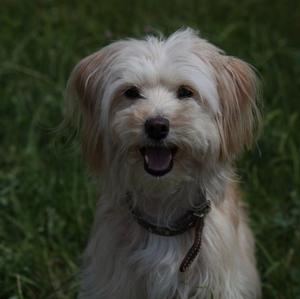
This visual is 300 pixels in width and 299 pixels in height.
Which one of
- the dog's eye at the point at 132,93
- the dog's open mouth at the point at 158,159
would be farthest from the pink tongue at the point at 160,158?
the dog's eye at the point at 132,93

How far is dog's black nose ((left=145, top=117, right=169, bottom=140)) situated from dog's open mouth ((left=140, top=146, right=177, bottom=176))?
0.27 feet

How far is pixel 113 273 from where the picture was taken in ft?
12.3

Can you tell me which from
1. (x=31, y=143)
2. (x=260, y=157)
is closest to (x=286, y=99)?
(x=260, y=157)

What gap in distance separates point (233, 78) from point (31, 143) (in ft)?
6.39

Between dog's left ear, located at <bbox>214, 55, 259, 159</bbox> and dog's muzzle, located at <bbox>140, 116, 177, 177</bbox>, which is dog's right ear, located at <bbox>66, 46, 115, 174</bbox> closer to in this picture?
dog's muzzle, located at <bbox>140, 116, 177, 177</bbox>

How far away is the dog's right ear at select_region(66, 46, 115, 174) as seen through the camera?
3592 millimetres

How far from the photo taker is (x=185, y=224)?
3658 millimetres

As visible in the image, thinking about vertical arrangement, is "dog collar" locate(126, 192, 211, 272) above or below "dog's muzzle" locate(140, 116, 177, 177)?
below

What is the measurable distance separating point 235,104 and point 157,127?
0.44 m

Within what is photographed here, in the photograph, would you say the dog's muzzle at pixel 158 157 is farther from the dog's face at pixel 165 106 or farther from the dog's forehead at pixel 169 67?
the dog's forehead at pixel 169 67

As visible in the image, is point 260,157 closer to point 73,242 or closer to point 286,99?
point 286,99

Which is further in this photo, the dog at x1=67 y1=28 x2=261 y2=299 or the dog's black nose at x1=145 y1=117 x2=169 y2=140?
the dog at x1=67 y1=28 x2=261 y2=299

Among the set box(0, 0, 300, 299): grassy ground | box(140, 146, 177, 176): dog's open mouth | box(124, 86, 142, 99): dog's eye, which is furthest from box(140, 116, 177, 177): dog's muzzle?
box(0, 0, 300, 299): grassy ground

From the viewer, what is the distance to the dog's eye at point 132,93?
11.3 ft
